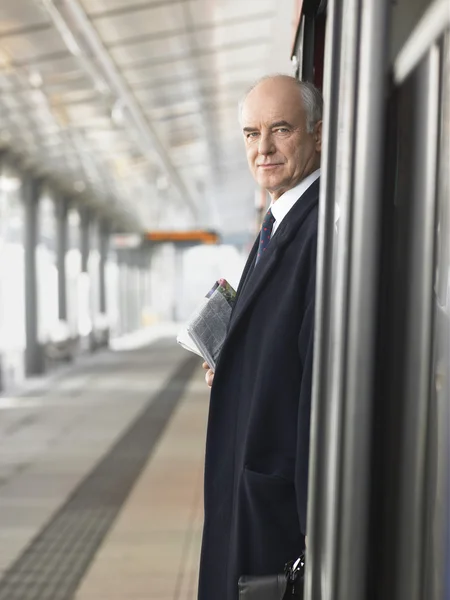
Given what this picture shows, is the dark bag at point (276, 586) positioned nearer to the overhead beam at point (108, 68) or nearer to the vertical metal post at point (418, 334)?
the vertical metal post at point (418, 334)

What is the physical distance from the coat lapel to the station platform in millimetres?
2199

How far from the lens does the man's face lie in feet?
5.85

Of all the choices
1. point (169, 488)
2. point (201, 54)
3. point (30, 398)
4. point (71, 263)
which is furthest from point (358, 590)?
point (71, 263)

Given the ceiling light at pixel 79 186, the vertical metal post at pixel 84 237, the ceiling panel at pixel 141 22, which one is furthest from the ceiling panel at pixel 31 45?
the vertical metal post at pixel 84 237

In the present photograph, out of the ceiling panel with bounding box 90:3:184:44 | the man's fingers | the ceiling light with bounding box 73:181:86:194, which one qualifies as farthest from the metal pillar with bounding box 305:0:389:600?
the ceiling light with bounding box 73:181:86:194

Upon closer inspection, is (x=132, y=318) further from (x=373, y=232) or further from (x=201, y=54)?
(x=373, y=232)

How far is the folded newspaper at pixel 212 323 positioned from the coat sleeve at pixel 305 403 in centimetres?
39

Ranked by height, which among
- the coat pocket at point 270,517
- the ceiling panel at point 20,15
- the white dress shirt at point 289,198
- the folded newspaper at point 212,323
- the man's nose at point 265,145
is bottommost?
the coat pocket at point 270,517

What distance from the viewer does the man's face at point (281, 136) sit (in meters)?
1.78

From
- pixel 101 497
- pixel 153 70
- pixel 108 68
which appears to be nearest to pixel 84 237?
pixel 153 70

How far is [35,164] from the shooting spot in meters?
12.9

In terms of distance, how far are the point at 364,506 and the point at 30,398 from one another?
9487mm

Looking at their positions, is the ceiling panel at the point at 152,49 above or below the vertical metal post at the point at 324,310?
above

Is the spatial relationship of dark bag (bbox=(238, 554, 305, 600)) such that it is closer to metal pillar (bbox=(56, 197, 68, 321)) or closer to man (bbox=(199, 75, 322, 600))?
man (bbox=(199, 75, 322, 600))
